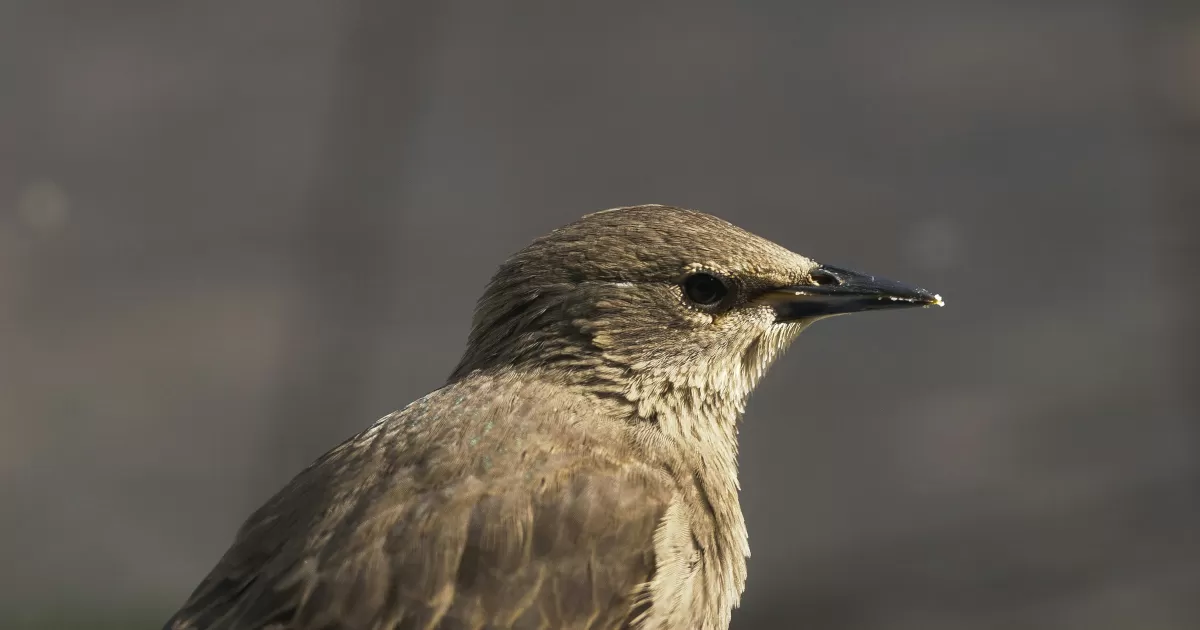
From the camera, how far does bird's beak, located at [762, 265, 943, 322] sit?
10.6 feet

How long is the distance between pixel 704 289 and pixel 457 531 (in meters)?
0.90

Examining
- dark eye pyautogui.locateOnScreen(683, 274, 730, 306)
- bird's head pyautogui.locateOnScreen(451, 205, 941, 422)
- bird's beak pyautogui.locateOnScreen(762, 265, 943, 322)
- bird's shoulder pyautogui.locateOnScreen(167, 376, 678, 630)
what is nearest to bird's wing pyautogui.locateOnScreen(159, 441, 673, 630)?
bird's shoulder pyautogui.locateOnScreen(167, 376, 678, 630)

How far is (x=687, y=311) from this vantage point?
3178mm

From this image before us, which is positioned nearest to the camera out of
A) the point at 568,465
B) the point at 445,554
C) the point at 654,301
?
the point at 445,554

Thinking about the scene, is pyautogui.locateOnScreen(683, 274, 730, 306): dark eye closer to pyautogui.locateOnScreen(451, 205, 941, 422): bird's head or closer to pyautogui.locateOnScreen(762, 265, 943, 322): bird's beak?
pyautogui.locateOnScreen(451, 205, 941, 422): bird's head

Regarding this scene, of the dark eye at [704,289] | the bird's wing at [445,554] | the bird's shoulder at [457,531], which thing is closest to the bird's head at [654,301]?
the dark eye at [704,289]

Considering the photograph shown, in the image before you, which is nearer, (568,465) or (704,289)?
(568,465)

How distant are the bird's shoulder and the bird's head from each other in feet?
→ 0.56

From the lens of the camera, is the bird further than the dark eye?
No

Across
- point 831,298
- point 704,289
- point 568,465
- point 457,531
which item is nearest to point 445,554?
point 457,531

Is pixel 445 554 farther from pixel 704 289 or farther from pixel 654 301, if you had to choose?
pixel 704 289

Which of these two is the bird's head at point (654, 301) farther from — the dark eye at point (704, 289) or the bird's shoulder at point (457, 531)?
the bird's shoulder at point (457, 531)

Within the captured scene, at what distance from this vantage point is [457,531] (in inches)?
108

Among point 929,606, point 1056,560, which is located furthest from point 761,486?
→ point 1056,560
